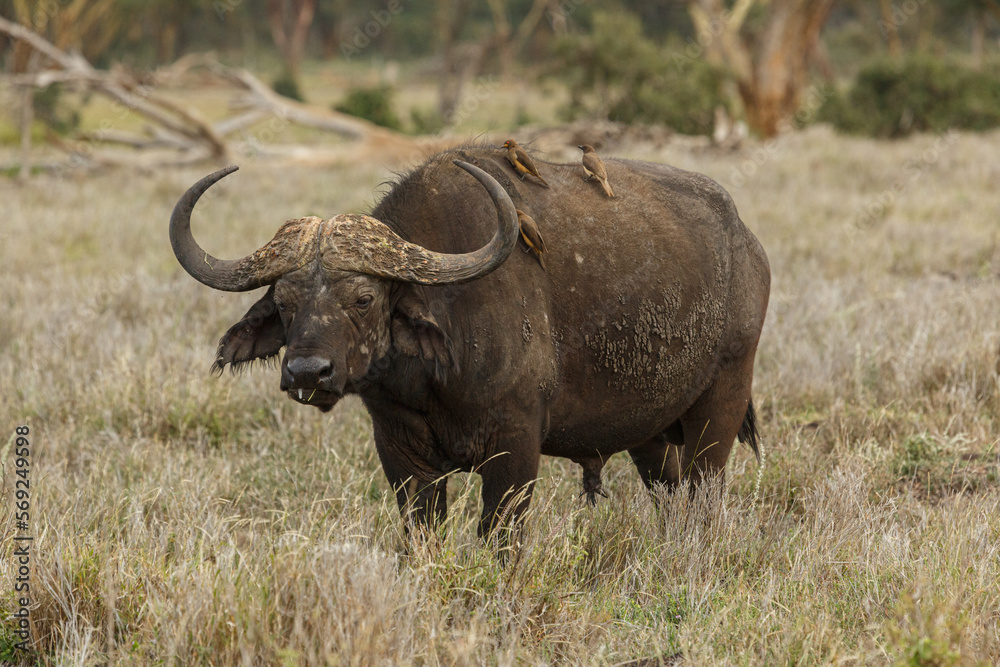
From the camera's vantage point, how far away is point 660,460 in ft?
16.9

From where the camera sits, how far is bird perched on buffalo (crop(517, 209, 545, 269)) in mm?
3854

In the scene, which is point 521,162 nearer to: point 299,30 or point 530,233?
point 530,233

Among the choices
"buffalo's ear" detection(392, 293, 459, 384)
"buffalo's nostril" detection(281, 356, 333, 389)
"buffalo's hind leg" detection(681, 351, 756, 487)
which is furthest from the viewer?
"buffalo's hind leg" detection(681, 351, 756, 487)

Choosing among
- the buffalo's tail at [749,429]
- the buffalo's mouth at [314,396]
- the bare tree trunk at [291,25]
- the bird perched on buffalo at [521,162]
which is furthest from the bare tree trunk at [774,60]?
the bare tree trunk at [291,25]

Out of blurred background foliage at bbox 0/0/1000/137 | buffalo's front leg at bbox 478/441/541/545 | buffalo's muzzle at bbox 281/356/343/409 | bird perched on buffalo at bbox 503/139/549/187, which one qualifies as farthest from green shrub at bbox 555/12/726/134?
buffalo's muzzle at bbox 281/356/343/409

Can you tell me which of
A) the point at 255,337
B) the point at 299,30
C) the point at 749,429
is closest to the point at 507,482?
the point at 255,337

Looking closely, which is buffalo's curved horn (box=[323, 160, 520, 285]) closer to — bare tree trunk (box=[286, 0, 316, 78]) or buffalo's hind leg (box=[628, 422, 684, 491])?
buffalo's hind leg (box=[628, 422, 684, 491])

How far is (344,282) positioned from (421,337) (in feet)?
1.15

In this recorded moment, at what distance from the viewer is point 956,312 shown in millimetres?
7684

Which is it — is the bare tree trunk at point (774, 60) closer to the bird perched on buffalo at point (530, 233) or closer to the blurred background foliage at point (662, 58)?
the blurred background foliage at point (662, 58)

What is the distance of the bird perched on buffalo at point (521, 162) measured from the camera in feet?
13.7

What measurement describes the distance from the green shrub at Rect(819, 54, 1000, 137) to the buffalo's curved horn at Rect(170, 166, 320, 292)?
2062 centimetres

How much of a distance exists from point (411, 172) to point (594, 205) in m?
0.79

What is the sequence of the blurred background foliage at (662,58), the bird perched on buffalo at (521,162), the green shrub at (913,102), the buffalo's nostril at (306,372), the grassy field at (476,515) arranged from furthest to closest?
the blurred background foliage at (662,58) → the green shrub at (913,102) → the bird perched on buffalo at (521,162) → the buffalo's nostril at (306,372) → the grassy field at (476,515)
